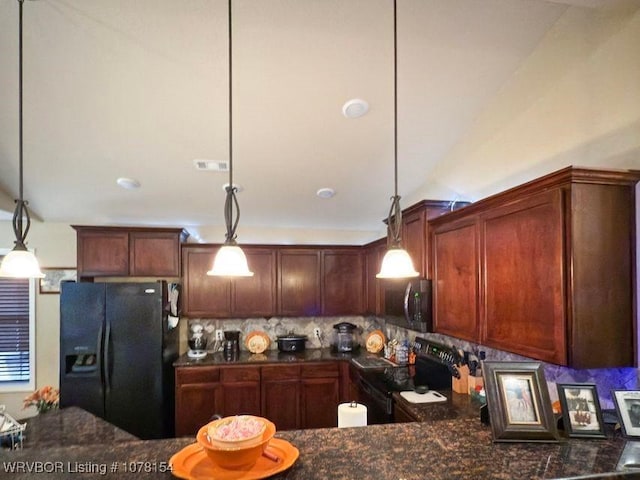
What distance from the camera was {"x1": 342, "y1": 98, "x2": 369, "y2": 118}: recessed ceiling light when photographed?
2.84 metres

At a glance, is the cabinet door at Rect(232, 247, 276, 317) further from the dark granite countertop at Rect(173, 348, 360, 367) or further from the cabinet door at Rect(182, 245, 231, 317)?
the dark granite countertop at Rect(173, 348, 360, 367)

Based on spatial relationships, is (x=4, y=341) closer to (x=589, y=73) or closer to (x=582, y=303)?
(x=582, y=303)

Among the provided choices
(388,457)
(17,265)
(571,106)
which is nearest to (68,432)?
(17,265)

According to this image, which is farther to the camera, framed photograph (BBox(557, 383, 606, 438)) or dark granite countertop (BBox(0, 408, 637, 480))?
framed photograph (BBox(557, 383, 606, 438))

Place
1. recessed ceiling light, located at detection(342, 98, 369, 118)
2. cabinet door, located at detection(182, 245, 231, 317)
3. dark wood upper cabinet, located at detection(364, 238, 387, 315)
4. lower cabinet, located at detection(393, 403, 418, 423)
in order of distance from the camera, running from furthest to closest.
→ cabinet door, located at detection(182, 245, 231, 317), dark wood upper cabinet, located at detection(364, 238, 387, 315), recessed ceiling light, located at detection(342, 98, 369, 118), lower cabinet, located at detection(393, 403, 418, 423)

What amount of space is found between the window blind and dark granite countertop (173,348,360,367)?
6.02 feet

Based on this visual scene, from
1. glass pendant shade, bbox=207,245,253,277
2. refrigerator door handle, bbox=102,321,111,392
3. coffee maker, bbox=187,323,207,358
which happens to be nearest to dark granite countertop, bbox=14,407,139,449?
glass pendant shade, bbox=207,245,253,277

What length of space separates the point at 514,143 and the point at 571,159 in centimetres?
51

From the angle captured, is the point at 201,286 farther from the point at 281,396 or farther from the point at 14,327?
the point at 14,327

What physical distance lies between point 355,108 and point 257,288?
245cm

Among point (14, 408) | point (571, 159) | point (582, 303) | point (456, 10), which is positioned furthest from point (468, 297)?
point (14, 408)

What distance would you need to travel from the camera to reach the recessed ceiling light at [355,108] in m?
2.84

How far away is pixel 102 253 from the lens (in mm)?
4152

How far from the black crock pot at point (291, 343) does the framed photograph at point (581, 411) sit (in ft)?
10.4
